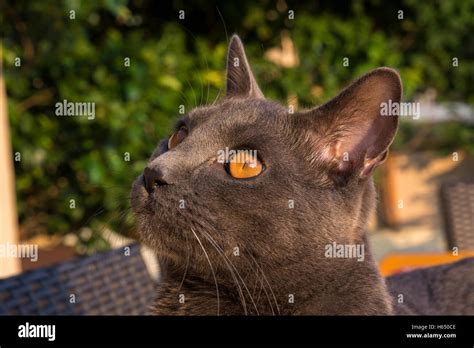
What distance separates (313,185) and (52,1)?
2.05 meters

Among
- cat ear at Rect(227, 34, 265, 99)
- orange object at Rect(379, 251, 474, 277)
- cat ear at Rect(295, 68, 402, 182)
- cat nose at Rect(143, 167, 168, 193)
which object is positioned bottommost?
orange object at Rect(379, 251, 474, 277)

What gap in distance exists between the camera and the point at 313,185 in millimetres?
1497

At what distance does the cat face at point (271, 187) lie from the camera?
1454mm

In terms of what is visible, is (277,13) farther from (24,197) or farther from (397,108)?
(397,108)

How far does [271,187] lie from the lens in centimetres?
146

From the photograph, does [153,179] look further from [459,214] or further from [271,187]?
[459,214]

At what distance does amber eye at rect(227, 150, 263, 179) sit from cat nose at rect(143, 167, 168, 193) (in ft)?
0.53

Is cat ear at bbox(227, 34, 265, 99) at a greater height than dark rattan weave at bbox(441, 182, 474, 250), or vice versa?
cat ear at bbox(227, 34, 265, 99)

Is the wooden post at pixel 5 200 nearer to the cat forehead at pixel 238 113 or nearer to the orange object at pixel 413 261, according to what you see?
the cat forehead at pixel 238 113

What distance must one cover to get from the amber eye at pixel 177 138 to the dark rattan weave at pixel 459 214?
2.01m
